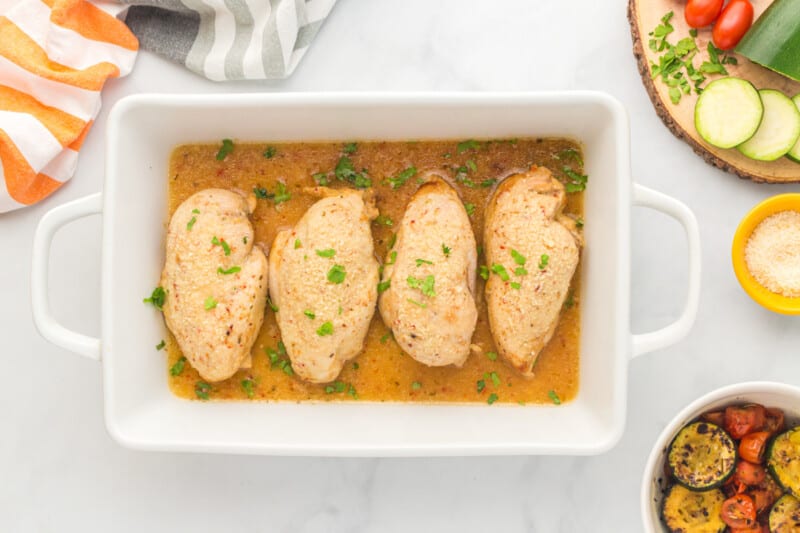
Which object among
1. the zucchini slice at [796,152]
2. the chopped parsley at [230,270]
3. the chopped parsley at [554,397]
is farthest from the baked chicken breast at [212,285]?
the zucchini slice at [796,152]

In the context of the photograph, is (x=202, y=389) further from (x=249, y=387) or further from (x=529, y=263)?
(x=529, y=263)

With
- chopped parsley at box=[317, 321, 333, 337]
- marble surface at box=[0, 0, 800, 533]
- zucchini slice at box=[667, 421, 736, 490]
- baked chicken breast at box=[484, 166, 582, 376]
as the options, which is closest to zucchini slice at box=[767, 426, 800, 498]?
zucchini slice at box=[667, 421, 736, 490]

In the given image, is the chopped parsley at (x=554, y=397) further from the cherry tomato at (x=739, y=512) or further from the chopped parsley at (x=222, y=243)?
the chopped parsley at (x=222, y=243)

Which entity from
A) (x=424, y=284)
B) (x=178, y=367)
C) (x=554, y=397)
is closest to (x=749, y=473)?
(x=554, y=397)

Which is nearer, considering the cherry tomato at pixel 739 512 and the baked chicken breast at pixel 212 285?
the cherry tomato at pixel 739 512

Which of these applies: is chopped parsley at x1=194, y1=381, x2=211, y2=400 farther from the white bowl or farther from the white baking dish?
the white bowl

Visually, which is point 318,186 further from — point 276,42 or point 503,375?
point 503,375

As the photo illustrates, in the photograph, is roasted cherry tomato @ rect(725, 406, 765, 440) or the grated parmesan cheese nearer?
roasted cherry tomato @ rect(725, 406, 765, 440)
